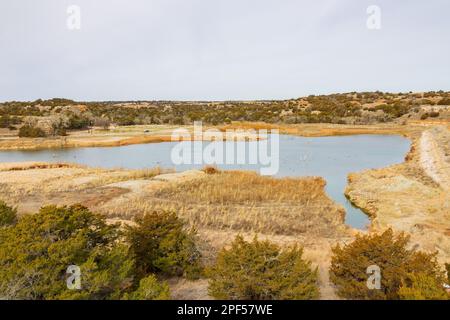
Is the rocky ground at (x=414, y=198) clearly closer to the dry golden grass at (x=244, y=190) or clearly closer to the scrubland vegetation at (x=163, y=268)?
the dry golden grass at (x=244, y=190)

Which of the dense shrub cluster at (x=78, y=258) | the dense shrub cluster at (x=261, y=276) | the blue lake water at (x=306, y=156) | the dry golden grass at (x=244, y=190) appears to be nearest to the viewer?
the dense shrub cluster at (x=78, y=258)

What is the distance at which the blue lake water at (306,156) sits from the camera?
79.5 feet

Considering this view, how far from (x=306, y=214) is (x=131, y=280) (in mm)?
8733

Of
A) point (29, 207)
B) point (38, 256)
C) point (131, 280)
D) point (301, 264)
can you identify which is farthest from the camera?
point (29, 207)

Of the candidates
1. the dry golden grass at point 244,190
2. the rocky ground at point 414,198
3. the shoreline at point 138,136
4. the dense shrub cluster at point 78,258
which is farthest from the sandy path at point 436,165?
the shoreline at point 138,136

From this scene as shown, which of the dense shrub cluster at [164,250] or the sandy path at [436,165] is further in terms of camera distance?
the sandy path at [436,165]

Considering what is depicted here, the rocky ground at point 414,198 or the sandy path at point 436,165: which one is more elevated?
the sandy path at point 436,165

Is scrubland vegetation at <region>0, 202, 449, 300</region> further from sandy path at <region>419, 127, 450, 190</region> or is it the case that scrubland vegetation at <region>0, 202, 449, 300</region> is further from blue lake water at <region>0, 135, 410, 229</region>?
sandy path at <region>419, 127, 450, 190</region>

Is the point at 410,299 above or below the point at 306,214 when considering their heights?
above

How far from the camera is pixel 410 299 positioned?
17.1 ft

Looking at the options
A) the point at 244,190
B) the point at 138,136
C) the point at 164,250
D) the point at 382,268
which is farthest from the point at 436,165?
the point at 138,136

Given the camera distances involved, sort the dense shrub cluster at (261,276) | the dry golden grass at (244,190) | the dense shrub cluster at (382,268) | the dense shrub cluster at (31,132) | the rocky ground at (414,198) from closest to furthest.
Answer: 1. the dense shrub cluster at (261,276)
2. the dense shrub cluster at (382,268)
3. the rocky ground at (414,198)
4. the dry golden grass at (244,190)
5. the dense shrub cluster at (31,132)
